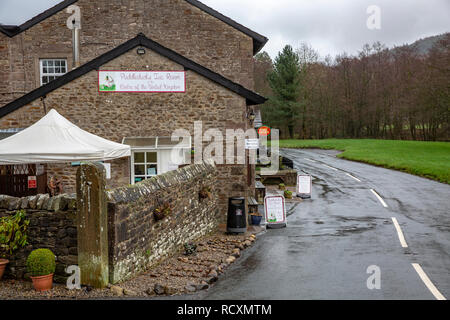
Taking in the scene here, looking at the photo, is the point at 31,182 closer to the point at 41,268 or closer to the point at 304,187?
the point at 41,268

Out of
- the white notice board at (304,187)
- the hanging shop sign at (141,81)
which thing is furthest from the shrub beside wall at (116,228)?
the white notice board at (304,187)

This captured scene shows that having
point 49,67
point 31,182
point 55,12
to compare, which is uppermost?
point 55,12

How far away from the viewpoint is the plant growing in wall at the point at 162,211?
9125 millimetres

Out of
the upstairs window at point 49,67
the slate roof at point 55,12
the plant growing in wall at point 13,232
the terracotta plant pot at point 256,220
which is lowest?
the terracotta plant pot at point 256,220

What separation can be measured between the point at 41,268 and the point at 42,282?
27cm

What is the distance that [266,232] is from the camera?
1334 centimetres

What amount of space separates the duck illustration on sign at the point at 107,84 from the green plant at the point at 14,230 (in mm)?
6542

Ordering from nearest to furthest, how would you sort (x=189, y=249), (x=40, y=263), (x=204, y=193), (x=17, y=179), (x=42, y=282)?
1. (x=40, y=263)
2. (x=42, y=282)
3. (x=189, y=249)
4. (x=204, y=193)
5. (x=17, y=179)

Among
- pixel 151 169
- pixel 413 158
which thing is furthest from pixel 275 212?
pixel 413 158

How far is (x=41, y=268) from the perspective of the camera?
729 centimetres

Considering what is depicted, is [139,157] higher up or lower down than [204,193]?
higher up

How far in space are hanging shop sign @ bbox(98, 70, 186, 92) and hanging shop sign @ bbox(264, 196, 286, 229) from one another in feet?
15.2

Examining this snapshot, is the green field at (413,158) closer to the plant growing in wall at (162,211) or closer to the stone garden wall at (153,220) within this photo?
the stone garden wall at (153,220)

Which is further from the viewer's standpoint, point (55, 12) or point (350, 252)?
point (55, 12)
